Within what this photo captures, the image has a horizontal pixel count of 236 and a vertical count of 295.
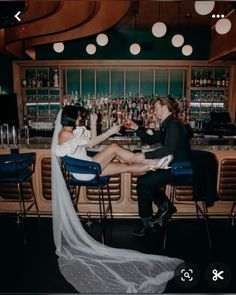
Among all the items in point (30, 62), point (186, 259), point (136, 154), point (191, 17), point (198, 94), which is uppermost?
point (191, 17)

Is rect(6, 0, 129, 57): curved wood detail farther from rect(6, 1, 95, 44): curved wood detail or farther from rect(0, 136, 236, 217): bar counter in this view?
rect(0, 136, 236, 217): bar counter

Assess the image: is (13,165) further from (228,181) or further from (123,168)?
(228,181)

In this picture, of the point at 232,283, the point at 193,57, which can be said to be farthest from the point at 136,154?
the point at 193,57

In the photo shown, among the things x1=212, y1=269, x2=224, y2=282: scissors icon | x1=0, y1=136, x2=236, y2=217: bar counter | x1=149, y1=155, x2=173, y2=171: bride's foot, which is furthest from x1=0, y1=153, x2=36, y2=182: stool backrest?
Answer: x1=212, y1=269, x2=224, y2=282: scissors icon

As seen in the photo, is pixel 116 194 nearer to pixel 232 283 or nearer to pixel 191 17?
pixel 232 283

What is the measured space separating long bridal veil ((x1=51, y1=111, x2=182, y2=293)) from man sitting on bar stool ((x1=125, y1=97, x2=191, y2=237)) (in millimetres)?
509

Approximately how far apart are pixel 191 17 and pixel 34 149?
462 cm

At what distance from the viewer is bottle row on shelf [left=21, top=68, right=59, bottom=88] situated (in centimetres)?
782

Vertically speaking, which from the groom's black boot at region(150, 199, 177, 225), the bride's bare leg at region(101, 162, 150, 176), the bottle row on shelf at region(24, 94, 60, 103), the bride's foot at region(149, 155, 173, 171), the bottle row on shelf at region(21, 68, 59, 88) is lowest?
the groom's black boot at region(150, 199, 177, 225)

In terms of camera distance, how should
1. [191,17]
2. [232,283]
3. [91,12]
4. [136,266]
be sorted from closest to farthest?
[232,283] → [136,266] → [91,12] → [191,17]

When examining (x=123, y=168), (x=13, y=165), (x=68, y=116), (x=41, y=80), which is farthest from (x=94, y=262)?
(x=41, y=80)

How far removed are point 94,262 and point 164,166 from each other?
1254 mm

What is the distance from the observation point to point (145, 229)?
3.63 meters

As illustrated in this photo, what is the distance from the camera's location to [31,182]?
3.87 m
